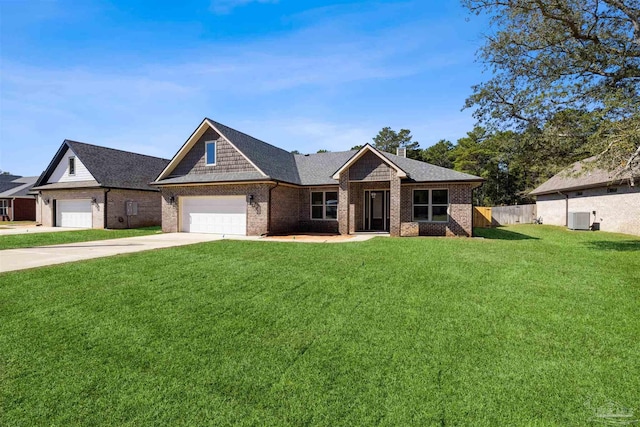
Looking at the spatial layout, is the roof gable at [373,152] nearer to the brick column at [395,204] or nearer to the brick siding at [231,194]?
the brick column at [395,204]

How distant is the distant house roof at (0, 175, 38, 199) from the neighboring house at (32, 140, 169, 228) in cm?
857

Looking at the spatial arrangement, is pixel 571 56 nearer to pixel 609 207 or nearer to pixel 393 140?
pixel 609 207

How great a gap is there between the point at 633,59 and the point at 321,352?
18867 millimetres

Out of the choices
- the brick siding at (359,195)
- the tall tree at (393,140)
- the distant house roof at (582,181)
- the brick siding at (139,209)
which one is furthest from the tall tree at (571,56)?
the tall tree at (393,140)

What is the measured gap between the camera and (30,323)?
534cm

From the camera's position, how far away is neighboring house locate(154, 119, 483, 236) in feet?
52.9

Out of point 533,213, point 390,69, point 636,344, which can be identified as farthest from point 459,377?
point 533,213

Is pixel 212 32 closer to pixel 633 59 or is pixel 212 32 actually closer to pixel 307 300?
pixel 307 300

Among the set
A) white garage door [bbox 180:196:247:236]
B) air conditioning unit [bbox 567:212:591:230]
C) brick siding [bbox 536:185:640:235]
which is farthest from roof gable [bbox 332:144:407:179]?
air conditioning unit [bbox 567:212:591:230]

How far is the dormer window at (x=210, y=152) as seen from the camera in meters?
18.7

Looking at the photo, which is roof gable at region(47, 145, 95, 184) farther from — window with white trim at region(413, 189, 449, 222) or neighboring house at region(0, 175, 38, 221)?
window with white trim at region(413, 189, 449, 222)

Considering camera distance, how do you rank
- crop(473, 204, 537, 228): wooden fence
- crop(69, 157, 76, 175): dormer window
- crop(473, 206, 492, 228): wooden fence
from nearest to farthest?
crop(69, 157, 76, 175): dormer window → crop(473, 206, 492, 228): wooden fence → crop(473, 204, 537, 228): wooden fence

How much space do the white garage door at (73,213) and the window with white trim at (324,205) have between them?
51.0 ft

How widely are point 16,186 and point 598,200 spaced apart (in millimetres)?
50979
